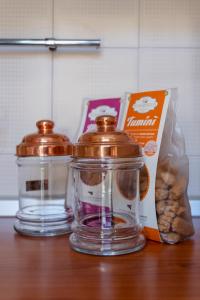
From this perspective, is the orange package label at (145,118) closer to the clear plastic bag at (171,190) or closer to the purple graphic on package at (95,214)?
the clear plastic bag at (171,190)

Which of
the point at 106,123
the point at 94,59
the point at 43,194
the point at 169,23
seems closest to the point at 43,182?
the point at 43,194

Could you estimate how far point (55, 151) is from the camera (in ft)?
2.09

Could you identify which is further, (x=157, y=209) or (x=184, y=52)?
(x=184, y=52)

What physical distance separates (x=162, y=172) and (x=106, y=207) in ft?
0.44

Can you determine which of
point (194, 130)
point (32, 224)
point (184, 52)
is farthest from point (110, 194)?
point (184, 52)

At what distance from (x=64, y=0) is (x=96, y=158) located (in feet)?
1.65

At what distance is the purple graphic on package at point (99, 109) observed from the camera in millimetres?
708

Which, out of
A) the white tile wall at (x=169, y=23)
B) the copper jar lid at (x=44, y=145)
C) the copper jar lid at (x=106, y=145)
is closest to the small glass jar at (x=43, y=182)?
the copper jar lid at (x=44, y=145)

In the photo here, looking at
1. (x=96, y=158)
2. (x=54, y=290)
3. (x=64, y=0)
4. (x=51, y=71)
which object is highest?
(x=64, y=0)

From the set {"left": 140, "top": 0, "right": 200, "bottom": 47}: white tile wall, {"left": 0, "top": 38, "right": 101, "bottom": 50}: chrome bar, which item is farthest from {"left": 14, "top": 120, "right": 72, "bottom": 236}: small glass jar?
{"left": 140, "top": 0, "right": 200, "bottom": 47}: white tile wall

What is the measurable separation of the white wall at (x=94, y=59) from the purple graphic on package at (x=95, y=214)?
254mm

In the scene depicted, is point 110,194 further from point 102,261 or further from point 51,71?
point 51,71

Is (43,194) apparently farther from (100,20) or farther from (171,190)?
(100,20)

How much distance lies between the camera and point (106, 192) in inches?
24.7
